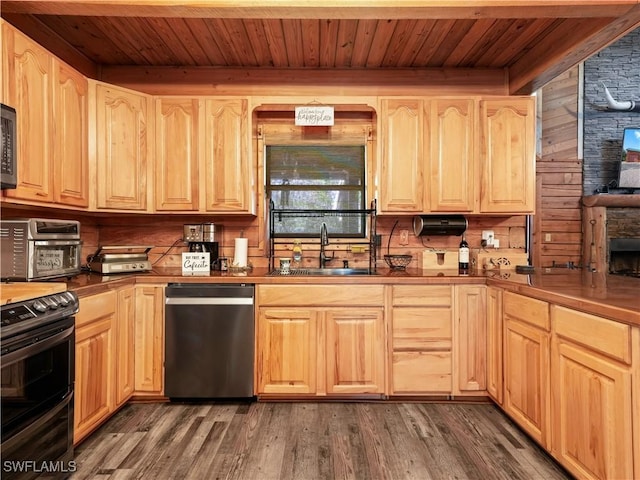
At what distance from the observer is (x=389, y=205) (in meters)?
2.76

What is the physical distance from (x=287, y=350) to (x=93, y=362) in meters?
1.16

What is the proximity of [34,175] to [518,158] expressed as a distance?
10.9 feet

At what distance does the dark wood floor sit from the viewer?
1.72m

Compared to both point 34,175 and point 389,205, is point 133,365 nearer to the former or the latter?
point 34,175

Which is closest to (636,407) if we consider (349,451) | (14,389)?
(349,451)

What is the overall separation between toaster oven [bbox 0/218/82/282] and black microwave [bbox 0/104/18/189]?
0.27m

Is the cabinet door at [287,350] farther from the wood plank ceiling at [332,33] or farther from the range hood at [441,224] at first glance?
the wood plank ceiling at [332,33]

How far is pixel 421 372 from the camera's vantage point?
2428 mm

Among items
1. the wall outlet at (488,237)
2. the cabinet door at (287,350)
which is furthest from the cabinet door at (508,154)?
the cabinet door at (287,350)

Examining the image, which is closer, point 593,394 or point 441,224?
point 593,394

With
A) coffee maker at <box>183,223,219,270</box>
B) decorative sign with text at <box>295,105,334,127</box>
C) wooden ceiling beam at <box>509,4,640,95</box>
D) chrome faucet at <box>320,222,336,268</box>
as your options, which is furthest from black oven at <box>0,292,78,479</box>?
wooden ceiling beam at <box>509,4,640,95</box>

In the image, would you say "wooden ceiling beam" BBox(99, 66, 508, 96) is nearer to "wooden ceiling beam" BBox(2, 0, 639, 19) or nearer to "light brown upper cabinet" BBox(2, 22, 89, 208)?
"light brown upper cabinet" BBox(2, 22, 89, 208)

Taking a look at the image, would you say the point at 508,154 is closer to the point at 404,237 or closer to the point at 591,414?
the point at 404,237

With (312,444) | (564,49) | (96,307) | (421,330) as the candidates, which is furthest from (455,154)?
(96,307)
